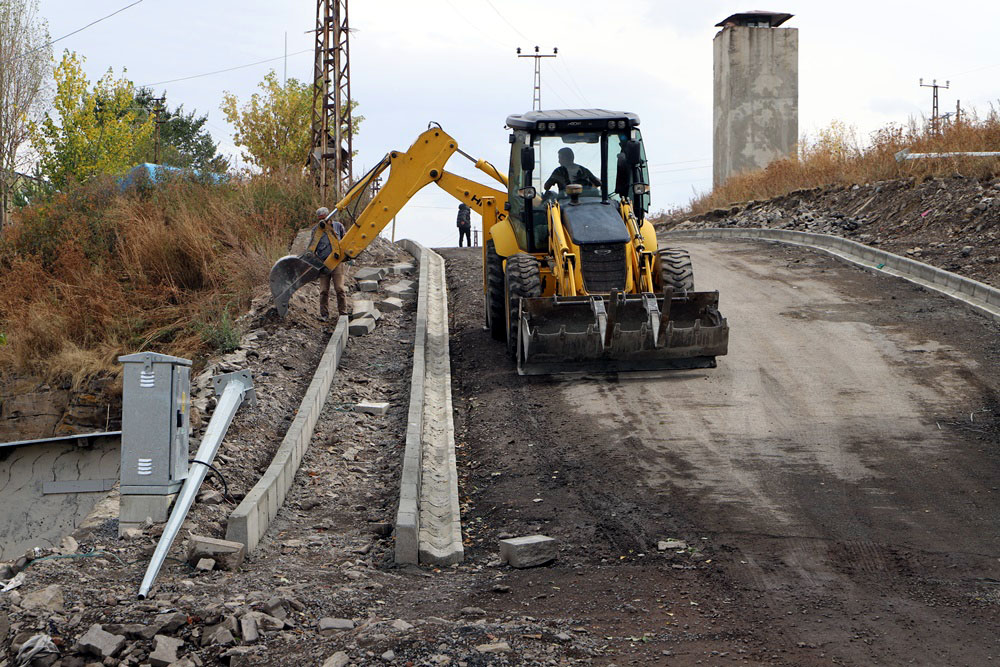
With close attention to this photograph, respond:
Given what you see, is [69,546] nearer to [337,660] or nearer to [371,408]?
[337,660]

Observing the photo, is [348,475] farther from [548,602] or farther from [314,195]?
[314,195]

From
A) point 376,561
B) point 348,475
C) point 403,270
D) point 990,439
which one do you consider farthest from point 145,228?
point 990,439

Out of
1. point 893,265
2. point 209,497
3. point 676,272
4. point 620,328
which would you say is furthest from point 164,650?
point 893,265

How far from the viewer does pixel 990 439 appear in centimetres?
934

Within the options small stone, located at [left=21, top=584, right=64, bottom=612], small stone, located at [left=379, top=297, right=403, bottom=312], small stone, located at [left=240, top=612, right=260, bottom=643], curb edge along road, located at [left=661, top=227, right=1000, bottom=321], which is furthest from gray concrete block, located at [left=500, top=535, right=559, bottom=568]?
small stone, located at [left=379, top=297, right=403, bottom=312]

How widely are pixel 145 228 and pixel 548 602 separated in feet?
52.2

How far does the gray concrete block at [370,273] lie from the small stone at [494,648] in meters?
14.4

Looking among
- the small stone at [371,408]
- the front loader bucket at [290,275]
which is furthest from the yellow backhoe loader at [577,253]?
the small stone at [371,408]

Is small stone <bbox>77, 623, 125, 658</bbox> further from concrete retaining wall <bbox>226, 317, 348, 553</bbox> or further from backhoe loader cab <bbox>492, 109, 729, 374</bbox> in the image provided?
backhoe loader cab <bbox>492, 109, 729, 374</bbox>

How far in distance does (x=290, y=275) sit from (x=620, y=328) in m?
5.63

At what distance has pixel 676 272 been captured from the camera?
1272 cm

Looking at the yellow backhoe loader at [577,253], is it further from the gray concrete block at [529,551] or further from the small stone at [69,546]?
the small stone at [69,546]

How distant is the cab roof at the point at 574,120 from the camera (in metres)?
13.0

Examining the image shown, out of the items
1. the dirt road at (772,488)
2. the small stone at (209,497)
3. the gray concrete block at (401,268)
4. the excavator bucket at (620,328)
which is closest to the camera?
the dirt road at (772,488)
